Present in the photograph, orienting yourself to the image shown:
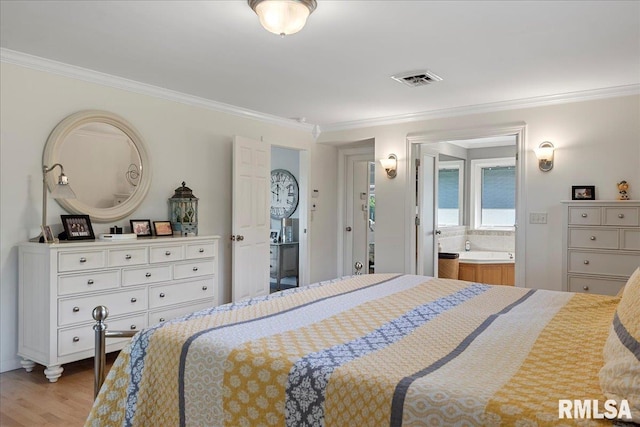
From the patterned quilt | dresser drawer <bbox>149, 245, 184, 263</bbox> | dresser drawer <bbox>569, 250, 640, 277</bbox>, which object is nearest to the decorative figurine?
dresser drawer <bbox>569, 250, 640, 277</bbox>

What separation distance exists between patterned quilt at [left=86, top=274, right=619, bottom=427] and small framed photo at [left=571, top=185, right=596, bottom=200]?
2.52 metres

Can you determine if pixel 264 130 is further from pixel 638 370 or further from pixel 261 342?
pixel 638 370

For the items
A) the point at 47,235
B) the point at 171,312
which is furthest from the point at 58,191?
the point at 171,312

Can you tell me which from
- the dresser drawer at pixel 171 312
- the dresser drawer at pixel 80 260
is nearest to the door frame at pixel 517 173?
the dresser drawer at pixel 171 312

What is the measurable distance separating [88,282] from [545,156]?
4.29 meters

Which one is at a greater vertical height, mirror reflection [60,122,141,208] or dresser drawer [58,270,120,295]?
mirror reflection [60,122,141,208]

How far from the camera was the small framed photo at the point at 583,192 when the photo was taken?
4.20 m

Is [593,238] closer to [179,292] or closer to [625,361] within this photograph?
[625,361]

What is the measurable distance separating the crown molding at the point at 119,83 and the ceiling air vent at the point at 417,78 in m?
1.98

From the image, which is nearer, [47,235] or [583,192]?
[47,235]

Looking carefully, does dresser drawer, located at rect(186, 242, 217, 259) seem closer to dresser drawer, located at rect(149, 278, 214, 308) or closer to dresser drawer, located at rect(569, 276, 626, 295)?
dresser drawer, located at rect(149, 278, 214, 308)

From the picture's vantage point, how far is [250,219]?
492 cm

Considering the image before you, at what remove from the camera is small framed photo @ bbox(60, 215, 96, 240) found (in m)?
3.40

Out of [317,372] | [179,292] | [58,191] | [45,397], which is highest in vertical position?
[58,191]
